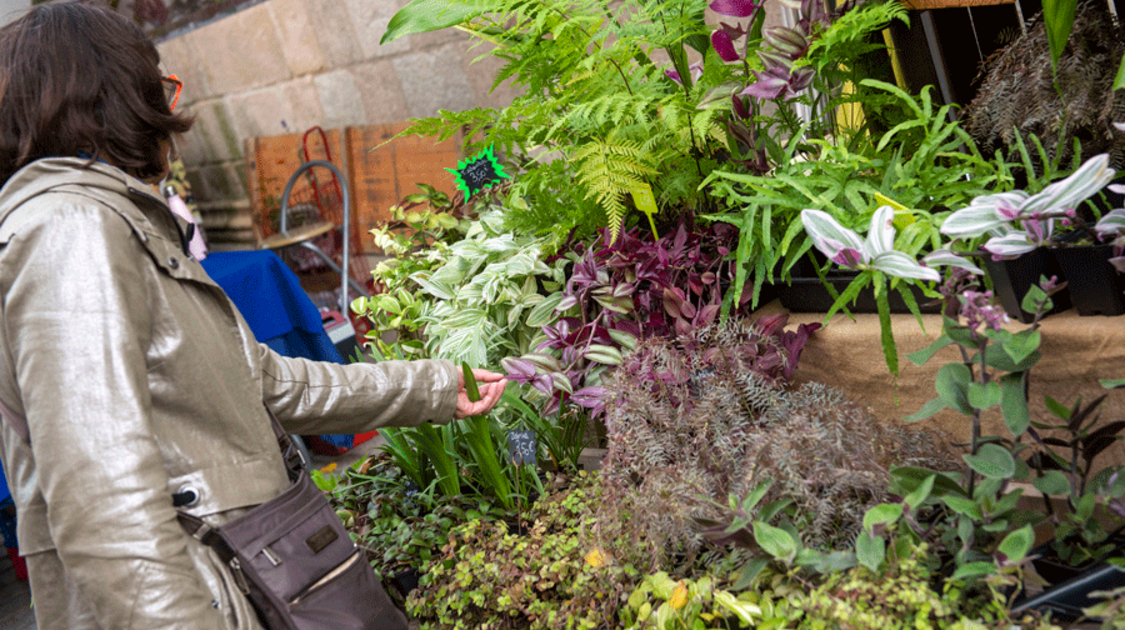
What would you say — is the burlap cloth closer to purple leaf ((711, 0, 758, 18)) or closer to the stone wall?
purple leaf ((711, 0, 758, 18))

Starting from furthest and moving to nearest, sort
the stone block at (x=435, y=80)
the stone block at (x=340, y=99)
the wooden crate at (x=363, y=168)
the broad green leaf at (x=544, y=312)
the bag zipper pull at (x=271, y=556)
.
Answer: the stone block at (x=340, y=99) < the wooden crate at (x=363, y=168) < the stone block at (x=435, y=80) < the broad green leaf at (x=544, y=312) < the bag zipper pull at (x=271, y=556)

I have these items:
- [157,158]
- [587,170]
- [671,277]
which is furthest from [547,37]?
[157,158]

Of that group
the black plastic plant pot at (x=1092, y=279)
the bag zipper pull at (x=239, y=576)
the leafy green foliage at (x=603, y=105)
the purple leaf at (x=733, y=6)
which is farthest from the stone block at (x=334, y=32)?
the black plastic plant pot at (x=1092, y=279)

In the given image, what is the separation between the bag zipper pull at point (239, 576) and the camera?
1.00 metres

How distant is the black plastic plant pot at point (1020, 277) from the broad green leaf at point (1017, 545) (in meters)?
0.42

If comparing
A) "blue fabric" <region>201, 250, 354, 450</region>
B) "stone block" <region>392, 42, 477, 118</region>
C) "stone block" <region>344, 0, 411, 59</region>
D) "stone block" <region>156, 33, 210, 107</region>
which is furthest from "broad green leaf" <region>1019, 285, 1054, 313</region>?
"stone block" <region>156, 33, 210, 107</region>

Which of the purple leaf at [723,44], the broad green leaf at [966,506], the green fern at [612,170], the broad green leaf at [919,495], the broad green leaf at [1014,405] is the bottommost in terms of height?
the broad green leaf at [966,506]

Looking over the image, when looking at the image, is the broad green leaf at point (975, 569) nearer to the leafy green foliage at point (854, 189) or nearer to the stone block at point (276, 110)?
the leafy green foliage at point (854, 189)

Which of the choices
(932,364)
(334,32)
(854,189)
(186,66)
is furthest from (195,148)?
(932,364)

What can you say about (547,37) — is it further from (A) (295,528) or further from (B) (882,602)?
(B) (882,602)

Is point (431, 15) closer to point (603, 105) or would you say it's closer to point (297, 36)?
point (603, 105)

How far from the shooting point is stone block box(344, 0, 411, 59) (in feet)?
13.0

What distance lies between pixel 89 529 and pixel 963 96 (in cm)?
155

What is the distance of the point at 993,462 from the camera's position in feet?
2.82
